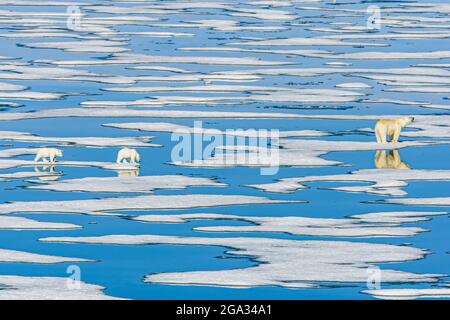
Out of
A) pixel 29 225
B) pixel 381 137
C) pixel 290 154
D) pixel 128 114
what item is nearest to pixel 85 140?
pixel 128 114

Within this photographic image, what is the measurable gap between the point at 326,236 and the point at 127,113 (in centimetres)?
379

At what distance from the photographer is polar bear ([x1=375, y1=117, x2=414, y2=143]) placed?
8211 mm

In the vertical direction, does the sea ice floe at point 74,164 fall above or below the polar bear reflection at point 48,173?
above

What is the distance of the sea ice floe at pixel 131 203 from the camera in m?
6.34

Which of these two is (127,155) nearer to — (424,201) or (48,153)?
(48,153)

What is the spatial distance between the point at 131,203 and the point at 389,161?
71.3 inches

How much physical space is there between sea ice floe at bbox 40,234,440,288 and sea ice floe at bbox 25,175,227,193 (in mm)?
1005

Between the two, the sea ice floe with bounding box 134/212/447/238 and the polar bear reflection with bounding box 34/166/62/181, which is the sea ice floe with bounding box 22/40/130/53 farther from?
the sea ice floe with bounding box 134/212/447/238

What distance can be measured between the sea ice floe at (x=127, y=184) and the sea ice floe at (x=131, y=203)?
0.21 metres

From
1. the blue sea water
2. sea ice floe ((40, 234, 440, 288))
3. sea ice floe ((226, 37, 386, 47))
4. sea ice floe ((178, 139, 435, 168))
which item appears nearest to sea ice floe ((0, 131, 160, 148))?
the blue sea water

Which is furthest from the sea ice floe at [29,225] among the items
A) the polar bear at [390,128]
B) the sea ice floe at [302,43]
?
the sea ice floe at [302,43]

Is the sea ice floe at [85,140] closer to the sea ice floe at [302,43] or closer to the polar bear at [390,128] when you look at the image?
the polar bear at [390,128]

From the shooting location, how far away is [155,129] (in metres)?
8.75
